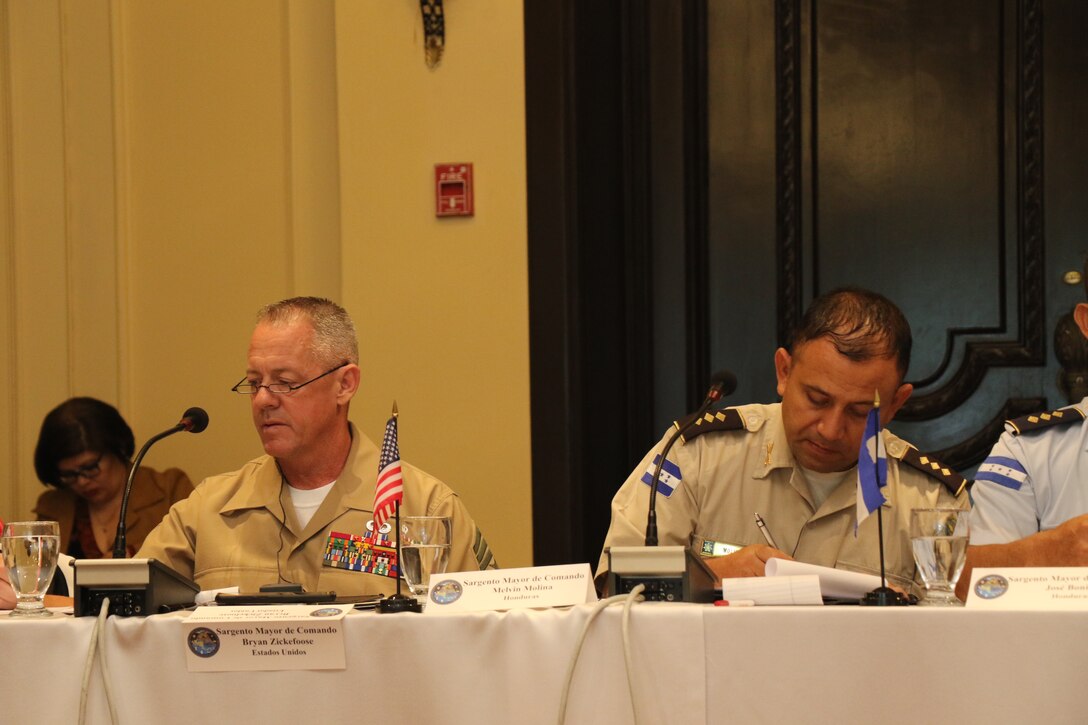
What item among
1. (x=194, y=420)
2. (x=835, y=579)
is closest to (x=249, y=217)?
(x=194, y=420)

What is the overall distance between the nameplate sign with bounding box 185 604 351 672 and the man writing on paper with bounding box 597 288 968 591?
0.84 meters

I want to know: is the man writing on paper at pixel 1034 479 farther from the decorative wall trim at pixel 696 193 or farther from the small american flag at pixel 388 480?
the decorative wall trim at pixel 696 193

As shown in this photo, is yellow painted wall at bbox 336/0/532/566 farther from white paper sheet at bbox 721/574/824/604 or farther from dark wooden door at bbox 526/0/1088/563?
white paper sheet at bbox 721/574/824/604

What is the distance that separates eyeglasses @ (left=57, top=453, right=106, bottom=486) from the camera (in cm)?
365

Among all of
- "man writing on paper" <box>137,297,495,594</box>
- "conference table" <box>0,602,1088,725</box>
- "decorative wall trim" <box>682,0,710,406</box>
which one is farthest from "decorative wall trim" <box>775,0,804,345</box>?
"conference table" <box>0,602,1088,725</box>

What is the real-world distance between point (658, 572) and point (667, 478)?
0.78 metres

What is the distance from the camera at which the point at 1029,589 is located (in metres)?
1.62

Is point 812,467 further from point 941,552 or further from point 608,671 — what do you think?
point 608,671

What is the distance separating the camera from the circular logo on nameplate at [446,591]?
1744mm

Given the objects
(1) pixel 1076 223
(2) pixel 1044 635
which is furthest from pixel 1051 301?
(2) pixel 1044 635

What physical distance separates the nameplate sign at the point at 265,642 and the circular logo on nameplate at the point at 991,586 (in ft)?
2.58

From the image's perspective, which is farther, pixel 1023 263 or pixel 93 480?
pixel 93 480

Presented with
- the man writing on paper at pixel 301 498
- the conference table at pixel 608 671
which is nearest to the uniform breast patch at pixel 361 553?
the man writing on paper at pixel 301 498

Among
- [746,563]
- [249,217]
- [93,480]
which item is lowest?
[93,480]
